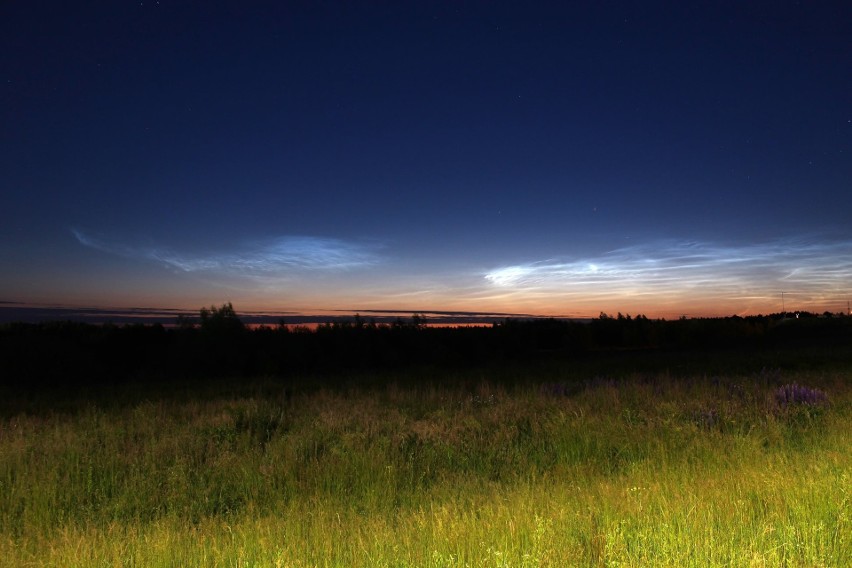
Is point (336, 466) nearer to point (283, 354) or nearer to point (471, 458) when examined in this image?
point (471, 458)

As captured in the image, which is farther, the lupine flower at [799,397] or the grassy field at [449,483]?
the lupine flower at [799,397]

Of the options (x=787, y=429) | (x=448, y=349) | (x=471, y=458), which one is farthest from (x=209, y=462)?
(x=448, y=349)

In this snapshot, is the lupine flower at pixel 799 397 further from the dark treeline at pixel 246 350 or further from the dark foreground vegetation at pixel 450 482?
the dark treeline at pixel 246 350

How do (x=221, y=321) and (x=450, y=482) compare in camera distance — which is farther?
Result: (x=221, y=321)

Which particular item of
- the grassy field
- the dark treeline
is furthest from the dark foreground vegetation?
the dark treeline

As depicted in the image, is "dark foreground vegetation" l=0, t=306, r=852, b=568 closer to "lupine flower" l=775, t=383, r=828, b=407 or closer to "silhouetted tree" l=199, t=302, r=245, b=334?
"lupine flower" l=775, t=383, r=828, b=407

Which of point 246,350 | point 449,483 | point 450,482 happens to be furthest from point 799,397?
point 246,350

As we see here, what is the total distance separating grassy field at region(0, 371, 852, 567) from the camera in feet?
15.8

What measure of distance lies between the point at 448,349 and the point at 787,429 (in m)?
64.2

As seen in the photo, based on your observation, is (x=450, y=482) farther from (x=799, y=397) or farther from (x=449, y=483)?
(x=799, y=397)

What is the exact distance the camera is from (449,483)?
809 cm

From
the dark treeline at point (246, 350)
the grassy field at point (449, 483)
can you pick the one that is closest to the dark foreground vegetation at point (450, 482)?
the grassy field at point (449, 483)

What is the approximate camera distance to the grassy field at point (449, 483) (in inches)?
190

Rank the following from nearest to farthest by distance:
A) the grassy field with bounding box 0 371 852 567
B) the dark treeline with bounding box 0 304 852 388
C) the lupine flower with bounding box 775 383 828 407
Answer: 1. the grassy field with bounding box 0 371 852 567
2. the lupine flower with bounding box 775 383 828 407
3. the dark treeline with bounding box 0 304 852 388
